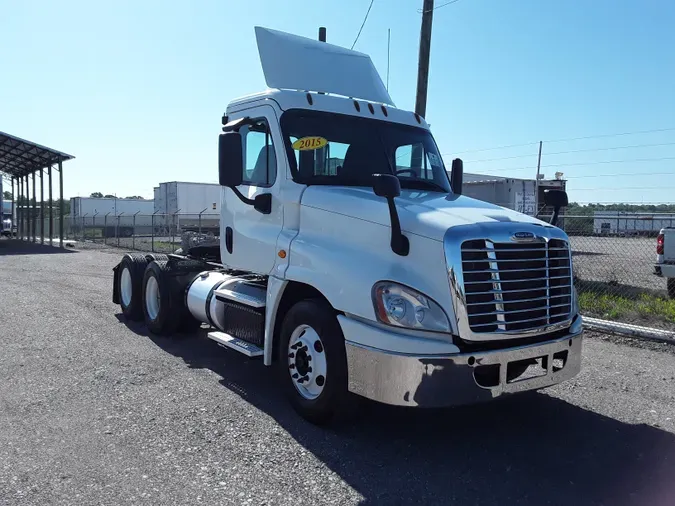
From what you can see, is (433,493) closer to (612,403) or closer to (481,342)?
(481,342)

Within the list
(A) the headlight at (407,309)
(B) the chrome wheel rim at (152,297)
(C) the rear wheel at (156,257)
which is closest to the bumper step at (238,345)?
(A) the headlight at (407,309)

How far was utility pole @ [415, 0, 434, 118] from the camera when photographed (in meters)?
11.5

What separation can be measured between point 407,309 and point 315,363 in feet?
3.29

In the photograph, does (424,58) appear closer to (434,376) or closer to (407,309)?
(407,309)

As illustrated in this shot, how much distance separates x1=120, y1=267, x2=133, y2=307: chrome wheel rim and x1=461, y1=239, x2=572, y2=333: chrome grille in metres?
6.32

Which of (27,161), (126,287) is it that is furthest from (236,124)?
(27,161)

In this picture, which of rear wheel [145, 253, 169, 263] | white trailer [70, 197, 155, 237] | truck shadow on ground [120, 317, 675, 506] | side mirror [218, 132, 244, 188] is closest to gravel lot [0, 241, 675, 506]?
truck shadow on ground [120, 317, 675, 506]

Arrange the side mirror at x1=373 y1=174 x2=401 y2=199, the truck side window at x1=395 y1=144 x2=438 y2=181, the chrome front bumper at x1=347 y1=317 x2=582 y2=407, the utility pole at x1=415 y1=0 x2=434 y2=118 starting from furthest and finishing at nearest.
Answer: the utility pole at x1=415 y1=0 x2=434 y2=118
the truck side window at x1=395 y1=144 x2=438 y2=181
the side mirror at x1=373 y1=174 x2=401 y2=199
the chrome front bumper at x1=347 y1=317 x2=582 y2=407

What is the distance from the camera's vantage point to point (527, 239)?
4.27 meters

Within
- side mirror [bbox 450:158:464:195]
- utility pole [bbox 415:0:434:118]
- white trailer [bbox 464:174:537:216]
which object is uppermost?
utility pole [bbox 415:0:434:118]

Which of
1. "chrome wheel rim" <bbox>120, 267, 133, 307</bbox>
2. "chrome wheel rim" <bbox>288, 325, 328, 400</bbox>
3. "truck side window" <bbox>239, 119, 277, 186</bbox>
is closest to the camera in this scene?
"chrome wheel rim" <bbox>288, 325, 328, 400</bbox>

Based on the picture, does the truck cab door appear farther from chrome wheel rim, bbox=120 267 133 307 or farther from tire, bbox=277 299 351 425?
chrome wheel rim, bbox=120 267 133 307

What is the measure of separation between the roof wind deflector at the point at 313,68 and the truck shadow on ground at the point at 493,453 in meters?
3.13

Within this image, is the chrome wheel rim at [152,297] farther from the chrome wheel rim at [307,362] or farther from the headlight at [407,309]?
the headlight at [407,309]
